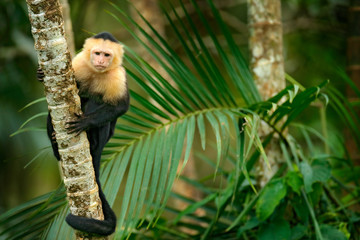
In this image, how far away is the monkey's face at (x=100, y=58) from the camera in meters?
2.45

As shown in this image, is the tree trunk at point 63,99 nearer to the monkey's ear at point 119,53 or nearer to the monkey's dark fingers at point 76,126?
the monkey's dark fingers at point 76,126

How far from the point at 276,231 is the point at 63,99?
1.49m

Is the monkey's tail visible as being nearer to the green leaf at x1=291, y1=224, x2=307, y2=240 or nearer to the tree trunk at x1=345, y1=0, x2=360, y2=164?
the green leaf at x1=291, y1=224, x2=307, y2=240

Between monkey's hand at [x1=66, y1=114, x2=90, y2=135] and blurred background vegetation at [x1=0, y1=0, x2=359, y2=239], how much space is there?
245 cm

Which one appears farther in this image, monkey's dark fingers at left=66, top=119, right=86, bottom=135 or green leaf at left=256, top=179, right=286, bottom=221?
green leaf at left=256, top=179, right=286, bottom=221

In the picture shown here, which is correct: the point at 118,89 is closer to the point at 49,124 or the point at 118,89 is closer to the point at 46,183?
the point at 49,124

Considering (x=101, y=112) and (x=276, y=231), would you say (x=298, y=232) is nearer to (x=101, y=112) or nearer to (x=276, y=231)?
(x=276, y=231)

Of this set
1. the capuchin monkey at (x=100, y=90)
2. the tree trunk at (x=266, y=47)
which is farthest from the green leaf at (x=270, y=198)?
the capuchin monkey at (x=100, y=90)

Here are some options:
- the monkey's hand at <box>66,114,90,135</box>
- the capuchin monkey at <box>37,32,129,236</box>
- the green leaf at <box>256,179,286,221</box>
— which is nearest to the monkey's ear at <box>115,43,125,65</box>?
the capuchin monkey at <box>37,32,129,236</box>

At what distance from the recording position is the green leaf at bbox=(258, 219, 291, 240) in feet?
8.45

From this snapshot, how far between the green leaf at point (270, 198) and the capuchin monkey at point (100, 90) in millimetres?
874

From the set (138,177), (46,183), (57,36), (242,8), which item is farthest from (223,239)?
(242,8)

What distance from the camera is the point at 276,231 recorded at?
2.61 meters

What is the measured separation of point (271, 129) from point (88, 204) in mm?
1556
